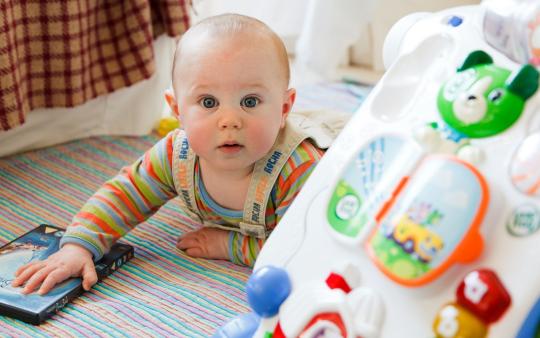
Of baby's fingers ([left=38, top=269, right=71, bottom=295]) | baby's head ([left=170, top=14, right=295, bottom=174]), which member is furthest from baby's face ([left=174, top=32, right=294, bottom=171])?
baby's fingers ([left=38, top=269, right=71, bottom=295])

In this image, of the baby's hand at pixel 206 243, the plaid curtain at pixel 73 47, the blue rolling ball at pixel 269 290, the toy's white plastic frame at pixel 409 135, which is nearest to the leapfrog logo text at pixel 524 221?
the toy's white plastic frame at pixel 409 135

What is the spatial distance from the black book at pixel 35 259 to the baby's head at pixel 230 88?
195 mm

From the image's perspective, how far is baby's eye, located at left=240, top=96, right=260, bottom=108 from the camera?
0.89 m

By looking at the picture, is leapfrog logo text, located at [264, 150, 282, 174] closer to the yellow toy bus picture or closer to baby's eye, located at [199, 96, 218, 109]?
baby's eye, located at [199, 96, 218, 109]

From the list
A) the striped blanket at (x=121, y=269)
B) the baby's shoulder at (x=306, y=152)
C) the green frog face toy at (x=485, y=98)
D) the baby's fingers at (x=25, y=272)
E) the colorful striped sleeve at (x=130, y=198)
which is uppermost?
the green frog face toy at (x=485, y=98)

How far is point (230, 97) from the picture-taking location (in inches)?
34.4

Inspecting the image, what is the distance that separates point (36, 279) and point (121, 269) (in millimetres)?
126

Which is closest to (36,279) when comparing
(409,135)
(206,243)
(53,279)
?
(53,279)

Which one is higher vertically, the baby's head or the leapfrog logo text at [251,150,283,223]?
the baby's head

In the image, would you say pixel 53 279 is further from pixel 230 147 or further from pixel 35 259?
pixel 230 147

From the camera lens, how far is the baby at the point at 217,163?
A: 0.88 metres

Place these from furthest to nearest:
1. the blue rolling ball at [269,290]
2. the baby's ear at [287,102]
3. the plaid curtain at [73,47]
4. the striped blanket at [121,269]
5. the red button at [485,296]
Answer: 1. the plaid curtain at [73,47]
2. the baby's ear at [287,102]
3. the striped blanket at [121,269]
4. the blue rolling ball at [269,290]
5. the red button at [485,296]

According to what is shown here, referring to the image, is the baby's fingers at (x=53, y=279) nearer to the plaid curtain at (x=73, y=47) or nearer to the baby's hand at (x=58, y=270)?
the baby's hand at (x=58, y=270)

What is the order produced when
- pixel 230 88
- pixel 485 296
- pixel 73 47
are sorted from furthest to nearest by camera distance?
pixel 73 47
pixel 230 88
pixel 485 296
